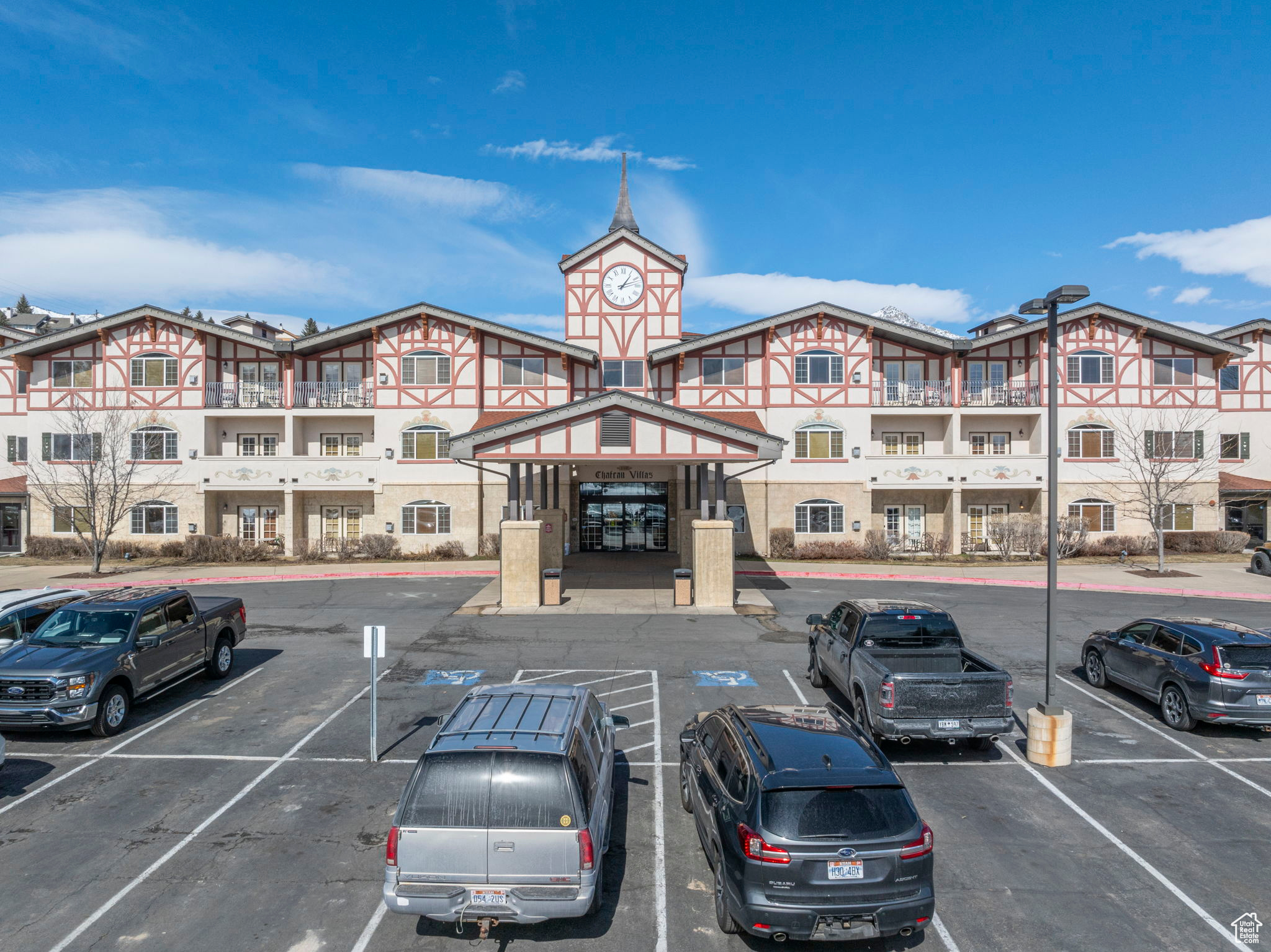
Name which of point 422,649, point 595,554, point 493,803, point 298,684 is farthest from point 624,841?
point 595,554

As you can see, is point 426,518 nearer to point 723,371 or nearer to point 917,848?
point 723,371

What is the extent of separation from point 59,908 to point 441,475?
2699 cm

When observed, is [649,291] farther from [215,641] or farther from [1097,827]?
[1097,827]

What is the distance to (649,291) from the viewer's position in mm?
35344

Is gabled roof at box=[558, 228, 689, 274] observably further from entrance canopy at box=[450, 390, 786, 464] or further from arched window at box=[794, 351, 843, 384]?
entrance canopy at box=[450, 390, 786, 464]

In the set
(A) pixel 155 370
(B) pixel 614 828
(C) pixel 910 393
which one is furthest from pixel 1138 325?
(A) pixel 155 370

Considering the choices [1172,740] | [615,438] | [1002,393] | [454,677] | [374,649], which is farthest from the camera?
[1002,393]

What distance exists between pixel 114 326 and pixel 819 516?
32559mm

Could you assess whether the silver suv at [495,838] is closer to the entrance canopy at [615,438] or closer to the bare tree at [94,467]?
the entrance canopy at [615,438]

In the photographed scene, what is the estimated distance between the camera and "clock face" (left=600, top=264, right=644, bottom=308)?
116 feet

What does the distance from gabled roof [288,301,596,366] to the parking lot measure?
1977 centimetres

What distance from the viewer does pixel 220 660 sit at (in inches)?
556

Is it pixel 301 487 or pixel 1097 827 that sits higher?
pixel 301 487

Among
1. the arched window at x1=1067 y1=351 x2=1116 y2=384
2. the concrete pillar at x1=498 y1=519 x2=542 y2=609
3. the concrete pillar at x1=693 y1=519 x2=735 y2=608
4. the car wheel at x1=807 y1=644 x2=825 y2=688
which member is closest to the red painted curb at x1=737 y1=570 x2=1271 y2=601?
the concrete pillar at x1=693 y1=519 x2=735 y2=608
